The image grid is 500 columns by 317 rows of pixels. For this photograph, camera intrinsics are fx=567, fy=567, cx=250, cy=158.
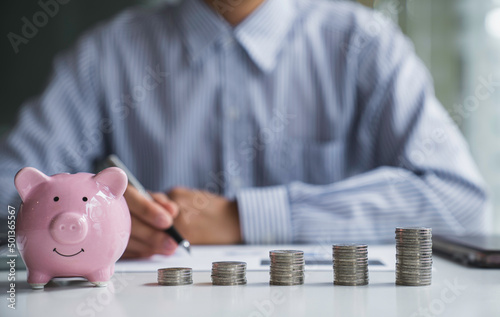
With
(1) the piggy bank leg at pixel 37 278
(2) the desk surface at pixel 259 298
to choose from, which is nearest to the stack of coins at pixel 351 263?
(2) the desk surface at pixel 259 298

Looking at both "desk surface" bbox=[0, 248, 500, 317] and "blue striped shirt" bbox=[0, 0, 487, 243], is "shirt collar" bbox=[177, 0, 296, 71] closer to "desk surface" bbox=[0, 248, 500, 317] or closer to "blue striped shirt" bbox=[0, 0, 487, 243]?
"blue striped shirt" bbox=[0, 0, 487, 243]

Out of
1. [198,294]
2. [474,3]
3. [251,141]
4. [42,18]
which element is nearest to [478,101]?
[474,3]

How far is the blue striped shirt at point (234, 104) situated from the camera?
139cm

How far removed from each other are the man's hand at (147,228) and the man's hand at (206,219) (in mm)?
203

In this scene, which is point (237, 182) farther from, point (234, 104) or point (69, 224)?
point (69, 224)

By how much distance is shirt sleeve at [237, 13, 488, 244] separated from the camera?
1028 millimetres

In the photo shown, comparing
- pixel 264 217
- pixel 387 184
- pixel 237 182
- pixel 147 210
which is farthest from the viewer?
pixel 237 182

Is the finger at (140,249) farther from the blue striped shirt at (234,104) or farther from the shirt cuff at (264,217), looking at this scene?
the blue striped shirt at (234,104)

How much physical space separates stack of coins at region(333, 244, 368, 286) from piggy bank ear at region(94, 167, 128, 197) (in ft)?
0.73

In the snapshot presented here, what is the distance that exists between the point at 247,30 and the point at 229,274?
0.95 metres

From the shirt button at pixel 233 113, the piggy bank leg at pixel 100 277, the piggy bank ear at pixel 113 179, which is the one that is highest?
the shirt button at pixel 233 113

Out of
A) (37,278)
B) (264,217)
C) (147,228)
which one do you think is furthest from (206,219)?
(37,278)

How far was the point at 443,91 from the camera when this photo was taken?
2.87 metres

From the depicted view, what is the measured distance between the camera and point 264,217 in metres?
1.00
